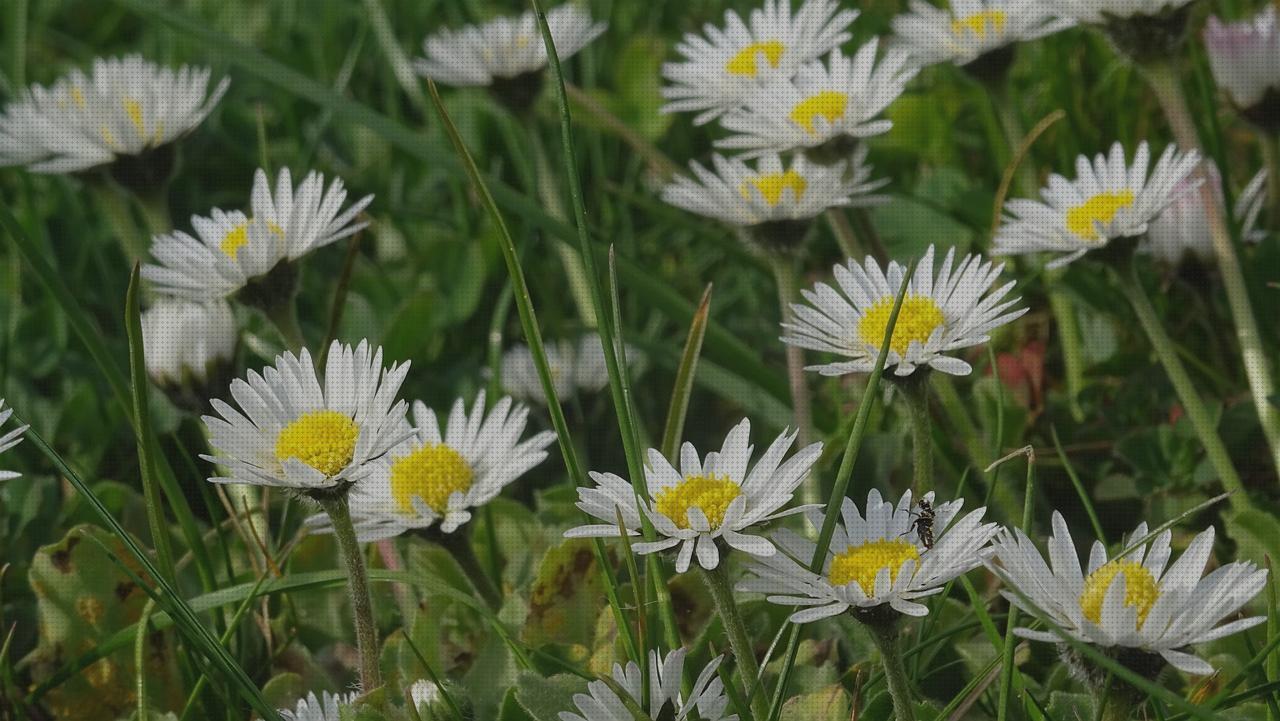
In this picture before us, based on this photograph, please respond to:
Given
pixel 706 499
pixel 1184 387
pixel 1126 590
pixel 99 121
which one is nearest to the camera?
pixel 1126 590

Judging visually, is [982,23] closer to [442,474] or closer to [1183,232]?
[1183,232]

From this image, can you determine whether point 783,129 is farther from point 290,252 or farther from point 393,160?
point 393,160

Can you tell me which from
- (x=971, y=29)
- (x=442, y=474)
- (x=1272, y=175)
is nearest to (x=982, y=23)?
(x=971, y=29)

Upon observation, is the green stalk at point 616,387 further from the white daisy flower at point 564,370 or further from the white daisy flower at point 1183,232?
the white daisy flower at point 1183,232

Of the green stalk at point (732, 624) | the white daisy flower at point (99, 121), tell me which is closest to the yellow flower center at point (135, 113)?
the white daisy flower at point (99, 121)

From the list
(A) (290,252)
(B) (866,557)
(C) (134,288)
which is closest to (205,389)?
(A) (290,252)
